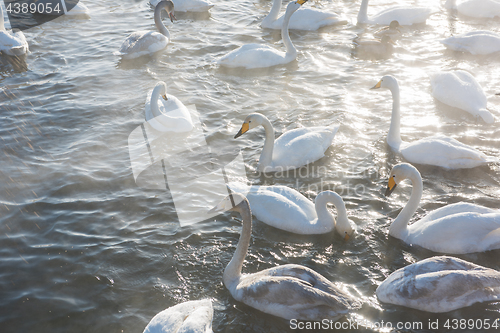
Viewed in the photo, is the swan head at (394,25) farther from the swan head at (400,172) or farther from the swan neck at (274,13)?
the swan head at (400,172)

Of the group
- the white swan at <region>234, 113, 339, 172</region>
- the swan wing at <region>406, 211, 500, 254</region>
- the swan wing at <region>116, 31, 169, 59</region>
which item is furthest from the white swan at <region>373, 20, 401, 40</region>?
the swan wing at <region>406, 211, 500, 254</region>

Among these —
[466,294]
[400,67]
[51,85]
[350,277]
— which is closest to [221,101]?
[51,85]

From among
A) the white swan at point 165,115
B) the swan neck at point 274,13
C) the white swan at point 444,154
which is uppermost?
the swan neck at point 274,13

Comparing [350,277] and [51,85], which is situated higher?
[51,85]

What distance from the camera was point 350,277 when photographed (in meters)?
6.06

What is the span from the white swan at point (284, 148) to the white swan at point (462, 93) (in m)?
3.62

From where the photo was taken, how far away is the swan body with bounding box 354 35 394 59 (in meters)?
13.2

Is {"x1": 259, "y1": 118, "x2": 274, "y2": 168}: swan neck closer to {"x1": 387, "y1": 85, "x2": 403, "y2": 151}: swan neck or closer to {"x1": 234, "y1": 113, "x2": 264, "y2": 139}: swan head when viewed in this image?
{"x1": 234, "y1": 113, "x2": 264, "y2": 139}: swan head

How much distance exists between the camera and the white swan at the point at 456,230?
245 inches

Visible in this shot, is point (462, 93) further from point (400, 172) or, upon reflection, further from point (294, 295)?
point (294, 295)

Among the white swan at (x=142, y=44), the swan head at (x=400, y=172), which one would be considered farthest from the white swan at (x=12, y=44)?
the swan head at (x=400, y=172)

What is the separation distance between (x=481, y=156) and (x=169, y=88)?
7.39 m

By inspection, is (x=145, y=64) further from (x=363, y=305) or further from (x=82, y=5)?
(x=363, y=305)

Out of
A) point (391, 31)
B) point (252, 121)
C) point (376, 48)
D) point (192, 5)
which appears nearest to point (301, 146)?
point (252, 121)
